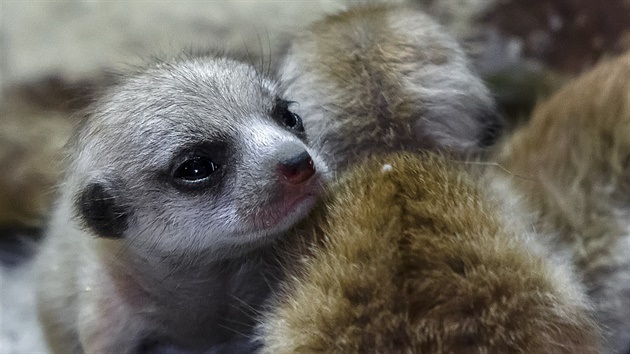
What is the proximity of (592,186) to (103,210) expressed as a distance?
0.92m

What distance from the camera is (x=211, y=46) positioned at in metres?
1.97

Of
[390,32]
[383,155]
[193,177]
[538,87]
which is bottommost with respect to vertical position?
[538,87]

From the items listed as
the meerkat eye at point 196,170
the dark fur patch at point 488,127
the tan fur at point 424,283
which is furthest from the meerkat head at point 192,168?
the dark fur patch at point 488,127

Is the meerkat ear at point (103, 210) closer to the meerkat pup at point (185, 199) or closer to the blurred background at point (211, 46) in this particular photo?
the meerkat pup at point (185, 199)

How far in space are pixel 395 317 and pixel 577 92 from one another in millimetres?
719

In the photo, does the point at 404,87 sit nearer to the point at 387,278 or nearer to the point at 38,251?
the point at 387,278

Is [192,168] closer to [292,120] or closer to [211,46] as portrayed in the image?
[292,120]

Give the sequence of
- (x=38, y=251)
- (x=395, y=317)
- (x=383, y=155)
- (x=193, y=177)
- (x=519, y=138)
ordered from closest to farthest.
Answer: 1. (x=395, y=317)
2. (x=383, y=155)
3. (x=193, y=177)
4. (x=519, y=138)
5. (x=38, y=251)

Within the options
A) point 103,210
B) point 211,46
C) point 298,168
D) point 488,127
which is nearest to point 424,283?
point 298,168

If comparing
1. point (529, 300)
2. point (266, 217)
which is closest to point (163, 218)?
point (266, 217)

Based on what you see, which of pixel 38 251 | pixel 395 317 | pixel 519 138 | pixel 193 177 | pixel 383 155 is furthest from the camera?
pixel 38 251

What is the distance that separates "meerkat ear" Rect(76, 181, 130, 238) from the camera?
4.48 feet

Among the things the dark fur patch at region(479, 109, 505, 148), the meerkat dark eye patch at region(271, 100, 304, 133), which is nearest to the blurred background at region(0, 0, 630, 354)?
the meerkat dark eye patch at region(271, 100, 304, 133)

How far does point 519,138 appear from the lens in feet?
4.75
